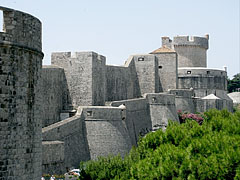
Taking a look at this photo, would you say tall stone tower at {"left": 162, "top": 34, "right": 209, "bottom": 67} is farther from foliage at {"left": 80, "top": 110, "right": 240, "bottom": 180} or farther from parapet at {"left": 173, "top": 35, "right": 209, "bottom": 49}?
foliage at {"left": 80, "top": 110, "right": 240, "bottom": 180}

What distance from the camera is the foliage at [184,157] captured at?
590 inches

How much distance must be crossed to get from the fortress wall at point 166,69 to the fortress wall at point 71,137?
54.8 feet

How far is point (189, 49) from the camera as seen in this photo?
57.5 m

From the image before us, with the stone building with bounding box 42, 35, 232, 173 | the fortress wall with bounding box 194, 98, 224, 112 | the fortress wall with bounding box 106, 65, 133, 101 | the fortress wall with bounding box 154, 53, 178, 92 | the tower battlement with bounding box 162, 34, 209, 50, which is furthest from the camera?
the tower battlement with bounding box 162, 34, 209, 50

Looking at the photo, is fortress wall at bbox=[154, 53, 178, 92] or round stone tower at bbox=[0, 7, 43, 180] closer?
round stone tower at bbox=[0, 7, 43, 180]

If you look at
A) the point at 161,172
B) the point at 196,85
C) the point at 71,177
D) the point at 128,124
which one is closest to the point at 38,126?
the point at 161,172

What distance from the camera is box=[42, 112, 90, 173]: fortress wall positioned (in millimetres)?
23953

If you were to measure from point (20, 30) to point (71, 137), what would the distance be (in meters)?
14.5

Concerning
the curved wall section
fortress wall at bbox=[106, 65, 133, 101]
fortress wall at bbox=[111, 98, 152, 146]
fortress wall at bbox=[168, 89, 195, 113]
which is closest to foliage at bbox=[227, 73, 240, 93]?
the curved wall section

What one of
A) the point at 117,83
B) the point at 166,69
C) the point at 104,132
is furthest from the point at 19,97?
the point at 166,69

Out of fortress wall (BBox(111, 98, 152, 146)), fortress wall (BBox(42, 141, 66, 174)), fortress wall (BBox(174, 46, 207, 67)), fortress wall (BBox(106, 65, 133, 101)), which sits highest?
fortress wall (BBox(174, 46, 207, 67))

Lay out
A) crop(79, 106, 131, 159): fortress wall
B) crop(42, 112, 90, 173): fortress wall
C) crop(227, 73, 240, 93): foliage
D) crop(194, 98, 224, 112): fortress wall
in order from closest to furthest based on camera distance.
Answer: crop(42, 112, 90, 173): fortress wall, crop(79, 106, 131, 159): fortress wall, crop(194, 98, 224, 112): fortress wall, crop(227, 73, 240, 93): foliage

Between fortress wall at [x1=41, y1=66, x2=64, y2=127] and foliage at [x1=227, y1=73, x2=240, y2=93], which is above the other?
foliage at [x1=227, y1=73, x2=240, y2=93]

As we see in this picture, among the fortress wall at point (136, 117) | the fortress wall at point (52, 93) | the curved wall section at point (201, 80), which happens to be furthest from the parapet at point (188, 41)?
the fortress wall at point (52, 93)
